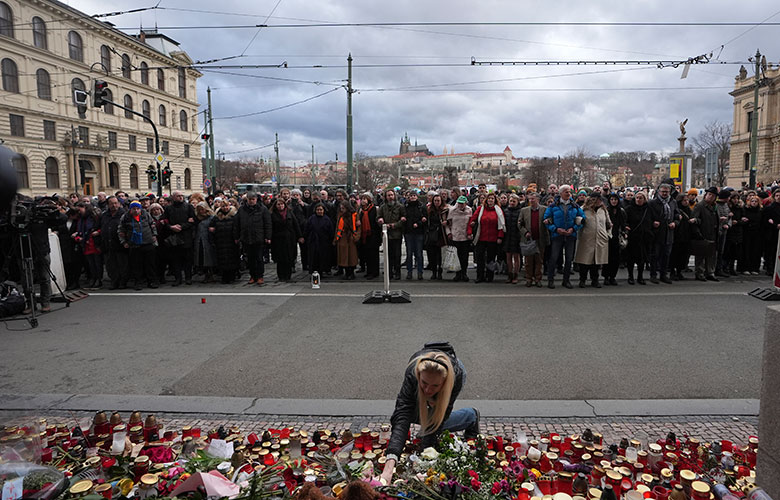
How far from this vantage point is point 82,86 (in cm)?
4578

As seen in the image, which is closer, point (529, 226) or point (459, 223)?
point (529, 226)

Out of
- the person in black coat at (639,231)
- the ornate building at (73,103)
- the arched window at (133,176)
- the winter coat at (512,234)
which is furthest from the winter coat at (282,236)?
the arched window at (133,176)

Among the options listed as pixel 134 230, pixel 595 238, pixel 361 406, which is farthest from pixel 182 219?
pixel 595 238

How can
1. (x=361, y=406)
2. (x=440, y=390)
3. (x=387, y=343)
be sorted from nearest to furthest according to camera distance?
(x=440, y=390)
(x=361, y=406)
(x=387, y=343)

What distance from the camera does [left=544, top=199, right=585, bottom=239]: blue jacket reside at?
33.9 feet

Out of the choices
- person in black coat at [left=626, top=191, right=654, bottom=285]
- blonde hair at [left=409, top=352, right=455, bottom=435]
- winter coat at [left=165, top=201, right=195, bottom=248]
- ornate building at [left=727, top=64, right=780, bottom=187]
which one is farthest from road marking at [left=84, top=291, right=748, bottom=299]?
ornate building at [left=727, top=64, right=780, bottom=187]

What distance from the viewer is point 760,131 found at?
224ft

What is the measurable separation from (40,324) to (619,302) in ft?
32.0

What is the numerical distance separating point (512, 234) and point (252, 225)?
563 cm

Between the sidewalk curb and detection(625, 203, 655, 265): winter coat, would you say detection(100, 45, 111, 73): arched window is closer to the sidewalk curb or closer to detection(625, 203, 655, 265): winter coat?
detection(625, 203, 655, 265): winter coat

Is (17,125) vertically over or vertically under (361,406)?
over

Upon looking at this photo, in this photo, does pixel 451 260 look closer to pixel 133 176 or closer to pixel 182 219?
pixel 182 219

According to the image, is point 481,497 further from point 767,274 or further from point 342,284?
point 767,274

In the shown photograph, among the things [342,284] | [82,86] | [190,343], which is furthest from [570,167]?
[190,343]
